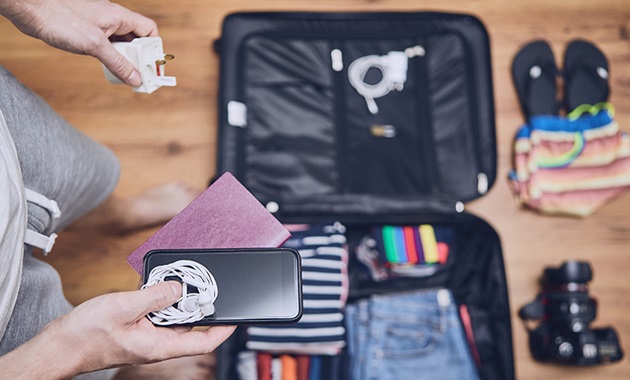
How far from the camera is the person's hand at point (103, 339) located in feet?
1.69

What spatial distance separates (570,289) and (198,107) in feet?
2.96

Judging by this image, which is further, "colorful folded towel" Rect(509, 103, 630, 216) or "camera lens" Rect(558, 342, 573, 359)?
"colorful folded towel" Rect(509, 103, 630, 216)

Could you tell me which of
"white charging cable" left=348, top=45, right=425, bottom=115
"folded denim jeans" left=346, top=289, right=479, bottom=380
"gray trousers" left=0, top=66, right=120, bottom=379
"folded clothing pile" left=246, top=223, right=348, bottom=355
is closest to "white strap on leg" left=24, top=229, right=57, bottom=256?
"gray trousers" left=0, top=66, right=120, bottom=379

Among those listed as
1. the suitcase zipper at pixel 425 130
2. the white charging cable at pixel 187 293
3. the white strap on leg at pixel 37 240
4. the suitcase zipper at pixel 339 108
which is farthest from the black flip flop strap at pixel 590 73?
the white strap on leg at pixel 37 240

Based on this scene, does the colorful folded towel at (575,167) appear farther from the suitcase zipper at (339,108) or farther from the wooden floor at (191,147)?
the suitcase zipper at (339,108)

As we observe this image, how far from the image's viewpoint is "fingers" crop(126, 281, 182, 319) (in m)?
0.54

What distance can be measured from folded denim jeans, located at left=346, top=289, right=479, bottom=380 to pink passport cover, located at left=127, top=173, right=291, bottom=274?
1.58 ft

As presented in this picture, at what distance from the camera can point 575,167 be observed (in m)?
1.21

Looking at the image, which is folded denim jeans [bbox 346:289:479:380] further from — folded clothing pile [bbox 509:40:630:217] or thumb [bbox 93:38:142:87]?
thumb [bbox 93:38:142:87]

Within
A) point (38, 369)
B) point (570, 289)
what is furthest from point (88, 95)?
point (570, 289)

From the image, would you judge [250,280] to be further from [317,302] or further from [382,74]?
[382,74]

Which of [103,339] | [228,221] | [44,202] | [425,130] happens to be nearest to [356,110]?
[425,130]

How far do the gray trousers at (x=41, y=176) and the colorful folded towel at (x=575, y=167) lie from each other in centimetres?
93

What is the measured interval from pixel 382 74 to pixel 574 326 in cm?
67
